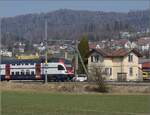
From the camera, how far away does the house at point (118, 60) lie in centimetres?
9288

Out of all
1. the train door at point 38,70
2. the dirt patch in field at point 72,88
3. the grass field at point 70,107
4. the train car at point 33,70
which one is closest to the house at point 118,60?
the train car at point 33,70

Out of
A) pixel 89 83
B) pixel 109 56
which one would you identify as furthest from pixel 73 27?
pixel 89 83

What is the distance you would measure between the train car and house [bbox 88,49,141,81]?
19680 mm

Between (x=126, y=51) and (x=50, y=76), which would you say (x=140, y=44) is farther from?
(x=50, y=76)

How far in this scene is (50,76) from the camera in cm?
7338

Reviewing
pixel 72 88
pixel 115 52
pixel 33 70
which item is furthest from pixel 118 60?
pixel 72 88

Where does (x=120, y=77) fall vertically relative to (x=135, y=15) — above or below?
below

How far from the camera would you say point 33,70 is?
74750 millimetres

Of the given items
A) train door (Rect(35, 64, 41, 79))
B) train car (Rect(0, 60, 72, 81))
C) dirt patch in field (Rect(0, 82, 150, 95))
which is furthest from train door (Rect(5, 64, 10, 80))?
dirt patch in field (Rect(0, 82, 150, 95))

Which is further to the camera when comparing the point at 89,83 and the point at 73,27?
the point at 73,27

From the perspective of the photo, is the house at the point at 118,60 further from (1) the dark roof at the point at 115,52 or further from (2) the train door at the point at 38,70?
(2) the train door at the point at 38,70

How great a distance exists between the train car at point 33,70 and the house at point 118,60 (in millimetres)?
19680

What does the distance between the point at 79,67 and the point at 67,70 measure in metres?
20.7

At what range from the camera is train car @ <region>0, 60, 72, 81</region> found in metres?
73.3
